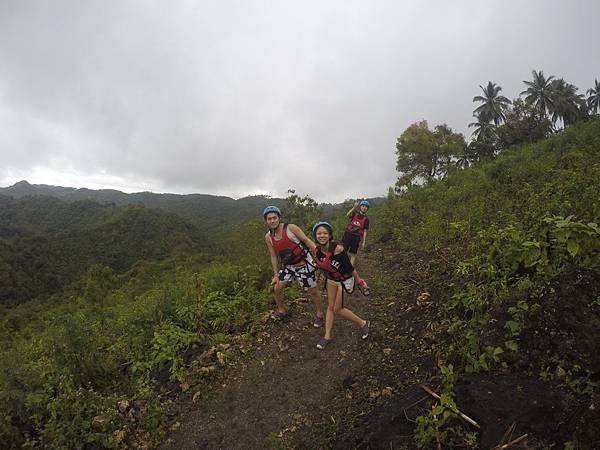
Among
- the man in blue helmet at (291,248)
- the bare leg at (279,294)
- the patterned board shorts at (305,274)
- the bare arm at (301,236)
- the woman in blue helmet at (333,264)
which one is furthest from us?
the bare leg at (279,294)

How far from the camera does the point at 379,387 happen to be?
3.66 meters

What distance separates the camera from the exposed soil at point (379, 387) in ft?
7.61

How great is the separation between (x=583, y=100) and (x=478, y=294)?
51428 mm

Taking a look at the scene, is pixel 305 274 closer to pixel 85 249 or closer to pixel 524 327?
pixel 524 327

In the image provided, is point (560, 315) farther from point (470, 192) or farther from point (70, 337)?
point (470, 192)

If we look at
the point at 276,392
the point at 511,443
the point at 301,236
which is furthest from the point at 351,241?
the point at 511,443

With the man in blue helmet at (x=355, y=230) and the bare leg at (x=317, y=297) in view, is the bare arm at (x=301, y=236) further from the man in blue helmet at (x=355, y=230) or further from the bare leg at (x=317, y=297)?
the man in blue helmet at (x=355, y=230)

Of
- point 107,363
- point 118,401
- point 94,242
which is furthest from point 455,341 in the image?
point 94,242

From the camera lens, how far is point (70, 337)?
4770 mm

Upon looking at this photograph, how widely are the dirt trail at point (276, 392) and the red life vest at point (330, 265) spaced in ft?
3.56

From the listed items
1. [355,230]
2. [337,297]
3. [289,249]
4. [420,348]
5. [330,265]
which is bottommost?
[420,348]

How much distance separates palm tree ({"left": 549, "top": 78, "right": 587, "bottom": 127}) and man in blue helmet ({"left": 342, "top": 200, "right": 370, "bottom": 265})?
139 ft

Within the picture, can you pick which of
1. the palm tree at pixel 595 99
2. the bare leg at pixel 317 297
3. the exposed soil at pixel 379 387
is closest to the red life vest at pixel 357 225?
the exposed soil at pixel 379 387

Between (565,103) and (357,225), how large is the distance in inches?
1730
